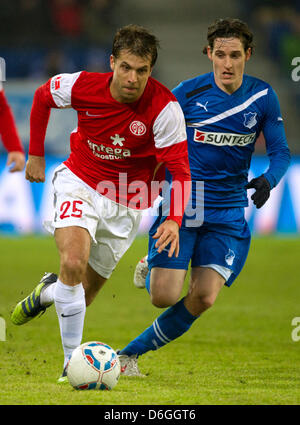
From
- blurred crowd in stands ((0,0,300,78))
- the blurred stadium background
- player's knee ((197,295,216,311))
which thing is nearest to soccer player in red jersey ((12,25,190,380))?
player's knee ((197,295,216,311))

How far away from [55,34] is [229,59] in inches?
597

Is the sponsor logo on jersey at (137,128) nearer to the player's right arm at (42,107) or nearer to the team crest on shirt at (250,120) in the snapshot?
the player's right arm at (42,107)

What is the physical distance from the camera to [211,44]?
19.0 ft

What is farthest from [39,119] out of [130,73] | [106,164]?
[130,73]

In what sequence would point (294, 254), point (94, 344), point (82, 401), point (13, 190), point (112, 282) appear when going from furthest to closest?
1. point (13, 190)
2. point (294, 254)
3. point (112, 282)
4. point (94, 344)
5. point (82, 401)

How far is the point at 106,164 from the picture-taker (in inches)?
216

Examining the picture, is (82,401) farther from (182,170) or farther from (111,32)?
(111,32)

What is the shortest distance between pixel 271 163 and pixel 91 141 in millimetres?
1301

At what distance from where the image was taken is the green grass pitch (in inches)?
179

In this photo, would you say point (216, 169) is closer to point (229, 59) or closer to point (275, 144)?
point (275, 144)

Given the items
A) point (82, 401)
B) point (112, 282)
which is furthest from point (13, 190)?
point (82, 401)

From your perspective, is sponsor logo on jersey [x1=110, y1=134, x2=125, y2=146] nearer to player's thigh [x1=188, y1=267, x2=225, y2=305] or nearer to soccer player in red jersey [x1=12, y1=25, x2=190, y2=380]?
soccer player in red jersey [x1=12, y1=25, x2=190, y2=380]

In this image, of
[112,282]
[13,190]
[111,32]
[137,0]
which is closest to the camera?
[112,282]

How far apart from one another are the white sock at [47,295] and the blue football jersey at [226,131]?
126 centimetres
